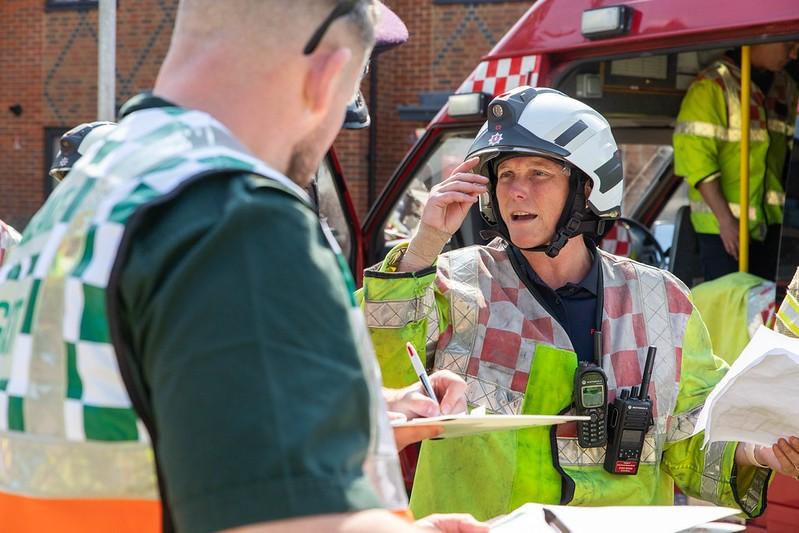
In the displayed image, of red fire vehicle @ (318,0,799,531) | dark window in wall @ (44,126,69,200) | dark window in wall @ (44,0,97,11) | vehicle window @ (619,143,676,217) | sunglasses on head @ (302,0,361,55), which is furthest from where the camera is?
dark window in wall @ (44,126,69,200)

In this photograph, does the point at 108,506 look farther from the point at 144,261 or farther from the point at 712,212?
the point at 712,212

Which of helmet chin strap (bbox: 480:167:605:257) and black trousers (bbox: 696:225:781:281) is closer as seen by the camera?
helmet chin strap (bbox: 480:167:605:257)

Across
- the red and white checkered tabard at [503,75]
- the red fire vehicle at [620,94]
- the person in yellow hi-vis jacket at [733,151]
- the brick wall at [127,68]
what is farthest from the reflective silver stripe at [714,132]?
the brick wall at [127,68]

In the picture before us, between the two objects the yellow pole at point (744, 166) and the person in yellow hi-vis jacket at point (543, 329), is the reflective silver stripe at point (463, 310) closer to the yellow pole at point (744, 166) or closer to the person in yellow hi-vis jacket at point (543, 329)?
the person in yellow hi-vis jacket at point (543, 329)

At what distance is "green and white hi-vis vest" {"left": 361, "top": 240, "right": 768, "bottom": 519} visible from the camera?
9.03ft

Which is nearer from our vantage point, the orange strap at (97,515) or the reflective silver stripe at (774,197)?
the orange strap at (97,515)

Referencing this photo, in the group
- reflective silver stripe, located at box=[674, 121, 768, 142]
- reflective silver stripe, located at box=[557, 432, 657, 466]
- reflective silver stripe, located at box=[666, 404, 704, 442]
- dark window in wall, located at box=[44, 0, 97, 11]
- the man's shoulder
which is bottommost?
reflective silver stripe, located at box=[557, 432, 657, 466]

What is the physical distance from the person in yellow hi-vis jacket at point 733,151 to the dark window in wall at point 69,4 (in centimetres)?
1237

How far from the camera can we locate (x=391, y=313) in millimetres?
2775

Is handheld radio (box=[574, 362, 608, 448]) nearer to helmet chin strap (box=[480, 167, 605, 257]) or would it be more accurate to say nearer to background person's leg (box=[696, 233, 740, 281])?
helmet chin strap (box=[480, 167, 605, 257])

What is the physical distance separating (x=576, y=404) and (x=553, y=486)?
0.21m

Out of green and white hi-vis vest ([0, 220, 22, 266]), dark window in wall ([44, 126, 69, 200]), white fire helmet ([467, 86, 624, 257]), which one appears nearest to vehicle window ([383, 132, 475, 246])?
green and white hi-vis vest ([0, 220, 22, 266])

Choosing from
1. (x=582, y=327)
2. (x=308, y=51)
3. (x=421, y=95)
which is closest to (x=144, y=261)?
(x=308, y=51)

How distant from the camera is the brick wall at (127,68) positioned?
14.6 meters
